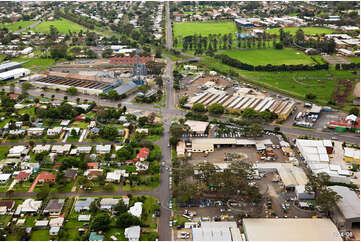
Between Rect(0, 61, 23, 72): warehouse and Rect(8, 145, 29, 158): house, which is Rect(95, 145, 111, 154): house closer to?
Rect(8, 145, 29, 158): house

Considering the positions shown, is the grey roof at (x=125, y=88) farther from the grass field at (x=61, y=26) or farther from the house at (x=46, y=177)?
the grass field at (x=61, y=26)

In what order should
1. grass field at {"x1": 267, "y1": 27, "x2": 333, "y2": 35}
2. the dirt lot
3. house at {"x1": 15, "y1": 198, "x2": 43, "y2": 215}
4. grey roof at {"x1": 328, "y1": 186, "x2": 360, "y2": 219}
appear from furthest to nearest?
grass field at {"x1": 267, "y1": 27, "x2": 333, "y2": 35}
the dirt lot
house at {"x1": 15, "y1": 198, "x2": 43, "y2": 215}
grey roof at {"x1": 328, "y1": 186, "x2": 360, "y2": 219}

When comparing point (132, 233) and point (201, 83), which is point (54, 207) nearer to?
point (132, 233)

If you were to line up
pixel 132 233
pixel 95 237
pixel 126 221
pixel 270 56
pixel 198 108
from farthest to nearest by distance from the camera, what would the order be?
pixel 270 56 → pixel 198 108 → pixel 126 221 → pixel 132 233 → pixel 95 237

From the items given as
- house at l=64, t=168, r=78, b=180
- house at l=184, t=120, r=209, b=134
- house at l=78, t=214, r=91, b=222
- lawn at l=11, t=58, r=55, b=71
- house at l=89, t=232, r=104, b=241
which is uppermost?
lawn at l=11, t=58, r=55, b=71

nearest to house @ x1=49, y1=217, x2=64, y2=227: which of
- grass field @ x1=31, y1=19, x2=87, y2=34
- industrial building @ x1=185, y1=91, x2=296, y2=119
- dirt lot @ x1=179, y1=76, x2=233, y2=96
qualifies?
industrial building @ x1=185, y1=91, x2=296, y2=119

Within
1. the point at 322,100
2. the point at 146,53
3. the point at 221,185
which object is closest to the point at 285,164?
the point at 221,185

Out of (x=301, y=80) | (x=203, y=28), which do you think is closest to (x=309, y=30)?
(x=203, y=28)
